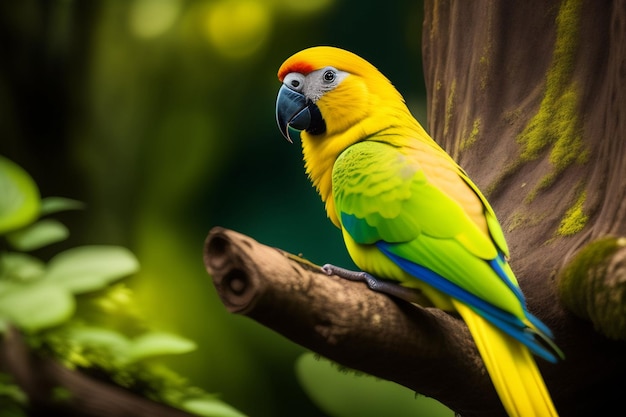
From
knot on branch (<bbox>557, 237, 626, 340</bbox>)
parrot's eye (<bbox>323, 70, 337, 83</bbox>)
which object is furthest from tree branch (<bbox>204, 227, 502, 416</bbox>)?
parrot's eye (<bbox>323, 70, 337, 83</bbox>)

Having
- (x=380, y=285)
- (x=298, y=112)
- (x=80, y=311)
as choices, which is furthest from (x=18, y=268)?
(x=380, y=285)

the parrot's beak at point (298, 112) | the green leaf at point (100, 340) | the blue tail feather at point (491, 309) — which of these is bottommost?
the green leaf at point (100, 340)

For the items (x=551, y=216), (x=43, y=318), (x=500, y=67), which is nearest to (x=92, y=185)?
(x=43, y=318)

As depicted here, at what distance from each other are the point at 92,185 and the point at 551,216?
1.62 meters

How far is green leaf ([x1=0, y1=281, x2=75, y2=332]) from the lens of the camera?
1.57 metres

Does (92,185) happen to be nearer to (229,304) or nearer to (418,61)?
(418,61)

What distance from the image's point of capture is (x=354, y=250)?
98 centimetres

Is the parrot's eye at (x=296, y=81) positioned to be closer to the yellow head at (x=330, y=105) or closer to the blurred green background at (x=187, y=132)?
the yellow head at (x=330, y=105)

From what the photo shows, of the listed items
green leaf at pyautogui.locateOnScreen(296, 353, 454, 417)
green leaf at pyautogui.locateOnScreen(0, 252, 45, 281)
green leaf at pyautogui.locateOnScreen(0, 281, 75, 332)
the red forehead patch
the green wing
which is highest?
the red forehead patch

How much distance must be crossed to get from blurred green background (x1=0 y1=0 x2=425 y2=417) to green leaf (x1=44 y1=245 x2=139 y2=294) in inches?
7.7

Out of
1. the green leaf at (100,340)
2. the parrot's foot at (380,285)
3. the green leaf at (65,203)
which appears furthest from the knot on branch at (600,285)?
the green leaf at (65,203)

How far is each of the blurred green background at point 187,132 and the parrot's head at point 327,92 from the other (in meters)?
0.92

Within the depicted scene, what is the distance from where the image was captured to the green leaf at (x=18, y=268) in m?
1.78

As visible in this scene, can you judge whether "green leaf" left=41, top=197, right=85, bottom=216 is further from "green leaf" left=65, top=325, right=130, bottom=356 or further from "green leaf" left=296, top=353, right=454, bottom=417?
"green leaf" left=296, top=353, right=454, bottom=417
